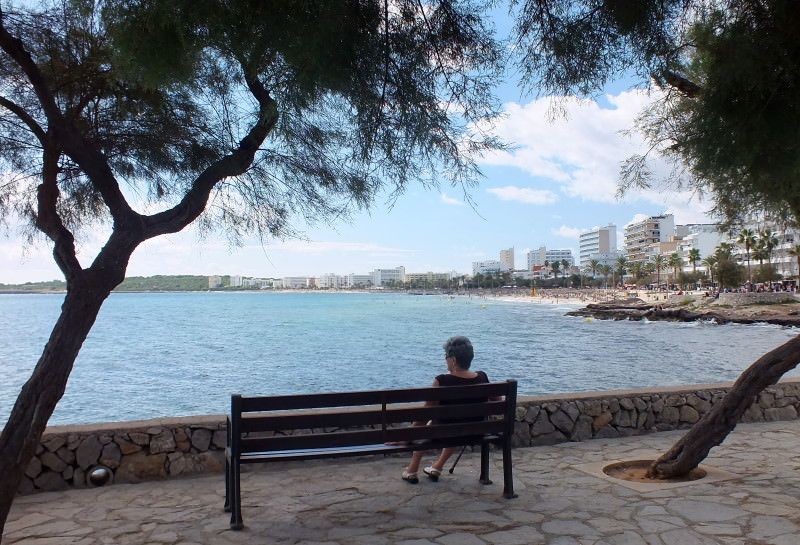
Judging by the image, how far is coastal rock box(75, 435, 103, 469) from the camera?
485 centimetres

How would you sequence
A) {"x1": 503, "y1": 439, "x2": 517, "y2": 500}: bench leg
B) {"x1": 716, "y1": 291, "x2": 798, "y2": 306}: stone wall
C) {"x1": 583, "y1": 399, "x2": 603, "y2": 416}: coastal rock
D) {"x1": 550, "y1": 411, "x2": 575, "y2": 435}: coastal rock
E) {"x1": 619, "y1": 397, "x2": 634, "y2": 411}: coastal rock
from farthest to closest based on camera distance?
{"x1": 716, "y1": 291, "x2": 798, "y2": 306}: stone wall
{"x1": 619, "y1": 397, "x2": 634, "y2": 411}: coastal rock
{"x1": 583, "y1": 399, "x2": 603, "y2": 416}: coastal rock
{"x1": 550, "y1": 411, "x2": 575, "y2": 435}: coastal rock
{"x1": 503, "y1": 439, "x2": 517, "y2": 500}: bench leg

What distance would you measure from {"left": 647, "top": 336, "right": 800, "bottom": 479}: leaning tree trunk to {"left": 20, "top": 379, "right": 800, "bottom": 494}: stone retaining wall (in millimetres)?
1430

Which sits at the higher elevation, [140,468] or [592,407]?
[592,407]

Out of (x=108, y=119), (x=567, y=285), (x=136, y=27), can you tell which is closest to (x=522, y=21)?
(x=136, y=27)

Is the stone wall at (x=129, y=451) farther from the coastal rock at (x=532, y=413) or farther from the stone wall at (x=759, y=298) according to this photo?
the stone wall at (x=759, y=298)

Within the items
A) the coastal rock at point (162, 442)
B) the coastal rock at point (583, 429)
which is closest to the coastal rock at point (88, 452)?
the coastal rock at point (162, 442)

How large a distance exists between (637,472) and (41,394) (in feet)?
13.9

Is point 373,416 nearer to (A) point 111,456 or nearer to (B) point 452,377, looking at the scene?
(B) point 452,377

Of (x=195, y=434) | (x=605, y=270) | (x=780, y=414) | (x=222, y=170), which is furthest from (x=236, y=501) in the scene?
(x=605, y=270)

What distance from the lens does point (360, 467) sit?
17.3 ft

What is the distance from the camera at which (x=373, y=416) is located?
4.22 metres

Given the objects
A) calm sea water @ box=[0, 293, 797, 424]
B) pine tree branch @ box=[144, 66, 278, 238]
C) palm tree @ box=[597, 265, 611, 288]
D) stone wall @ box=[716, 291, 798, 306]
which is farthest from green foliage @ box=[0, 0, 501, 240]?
palm tree @ box=[597, 265, 611, 288]

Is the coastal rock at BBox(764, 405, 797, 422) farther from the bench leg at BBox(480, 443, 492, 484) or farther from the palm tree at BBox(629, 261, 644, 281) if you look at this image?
the palm tree at BBox(629, 261, 644, 281)

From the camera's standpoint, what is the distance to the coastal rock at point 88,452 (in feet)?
15.9
